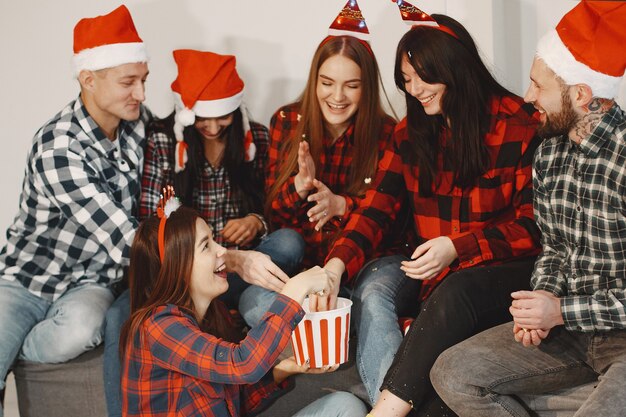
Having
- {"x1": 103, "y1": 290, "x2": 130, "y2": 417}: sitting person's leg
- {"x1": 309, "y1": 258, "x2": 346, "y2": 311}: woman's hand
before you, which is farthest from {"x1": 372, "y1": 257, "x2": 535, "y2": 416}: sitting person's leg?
{"x1": 103, "y1": 290, "x2": 130, "y2": 417}: sitting person's leg

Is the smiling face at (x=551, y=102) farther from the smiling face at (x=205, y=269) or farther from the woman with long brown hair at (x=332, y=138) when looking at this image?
the smiling face at (x=205, y=269)

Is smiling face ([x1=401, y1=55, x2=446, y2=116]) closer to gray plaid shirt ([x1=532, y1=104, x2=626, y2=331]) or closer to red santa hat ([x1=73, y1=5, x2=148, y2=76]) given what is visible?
gray plaid shirt ([x1=532, y1=104, x2=626, y2=331])

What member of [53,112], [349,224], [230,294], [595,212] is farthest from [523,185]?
[53,112]

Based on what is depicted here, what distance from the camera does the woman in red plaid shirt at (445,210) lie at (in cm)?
233

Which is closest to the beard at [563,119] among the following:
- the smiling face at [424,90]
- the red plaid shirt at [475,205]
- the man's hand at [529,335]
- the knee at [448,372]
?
the red plaid shirt at [475,205]

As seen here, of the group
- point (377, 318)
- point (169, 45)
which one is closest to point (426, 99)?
point (377, 318)

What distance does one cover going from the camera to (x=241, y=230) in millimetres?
3006

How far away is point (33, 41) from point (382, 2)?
4.79 ft

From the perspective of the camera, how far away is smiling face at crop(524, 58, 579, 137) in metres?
2.20

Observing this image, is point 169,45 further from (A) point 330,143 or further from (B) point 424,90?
(B) point 424,90

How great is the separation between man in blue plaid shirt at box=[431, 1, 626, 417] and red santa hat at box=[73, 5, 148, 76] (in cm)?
144

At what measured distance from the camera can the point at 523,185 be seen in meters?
2.54

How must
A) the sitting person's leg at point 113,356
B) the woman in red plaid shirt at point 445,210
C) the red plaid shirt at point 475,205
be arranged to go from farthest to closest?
the sitting person's leg at point 113,356, the red plaid shirt at point 475,205, the woman in red plaid shirt at point 445,210

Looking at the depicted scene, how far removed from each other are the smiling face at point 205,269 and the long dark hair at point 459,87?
767 millimetres
